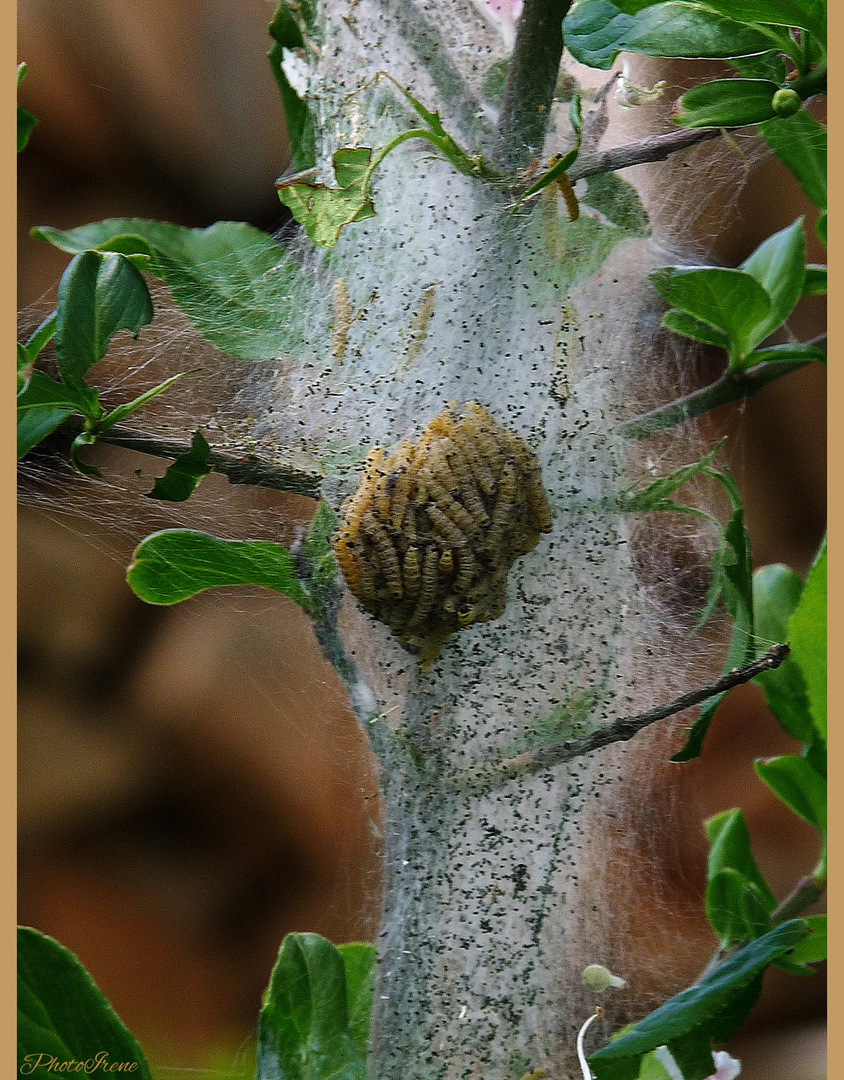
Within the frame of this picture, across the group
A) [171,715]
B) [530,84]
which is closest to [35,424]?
[530,84]

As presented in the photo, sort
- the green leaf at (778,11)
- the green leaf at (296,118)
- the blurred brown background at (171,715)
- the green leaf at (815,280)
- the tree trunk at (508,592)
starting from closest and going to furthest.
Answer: the green leaf at (778,11) < the tree trunk at (508,592) < the green leaf at (296,118) < the green leaf at (815,280) < the blurred brown background at (171,715)

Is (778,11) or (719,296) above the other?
(778,11)

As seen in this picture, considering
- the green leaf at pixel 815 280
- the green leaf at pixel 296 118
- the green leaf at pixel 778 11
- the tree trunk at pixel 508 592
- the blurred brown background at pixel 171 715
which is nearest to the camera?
the green leaf at pixel 778 11

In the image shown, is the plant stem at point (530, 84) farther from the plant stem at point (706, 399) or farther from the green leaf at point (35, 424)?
the green leaf at point (35, 424)

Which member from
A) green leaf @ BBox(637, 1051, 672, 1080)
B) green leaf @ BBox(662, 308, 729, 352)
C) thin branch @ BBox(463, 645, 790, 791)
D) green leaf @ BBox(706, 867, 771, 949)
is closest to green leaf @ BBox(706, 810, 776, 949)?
green leaf @ BBox(706, 867, 771, 949)

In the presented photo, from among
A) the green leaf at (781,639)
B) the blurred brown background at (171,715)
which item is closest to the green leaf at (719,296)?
the green leaf at (781,639)

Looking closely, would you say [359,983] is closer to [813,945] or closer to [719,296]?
[813,945]

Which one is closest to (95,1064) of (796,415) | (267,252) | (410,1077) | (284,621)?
(410,1077)
